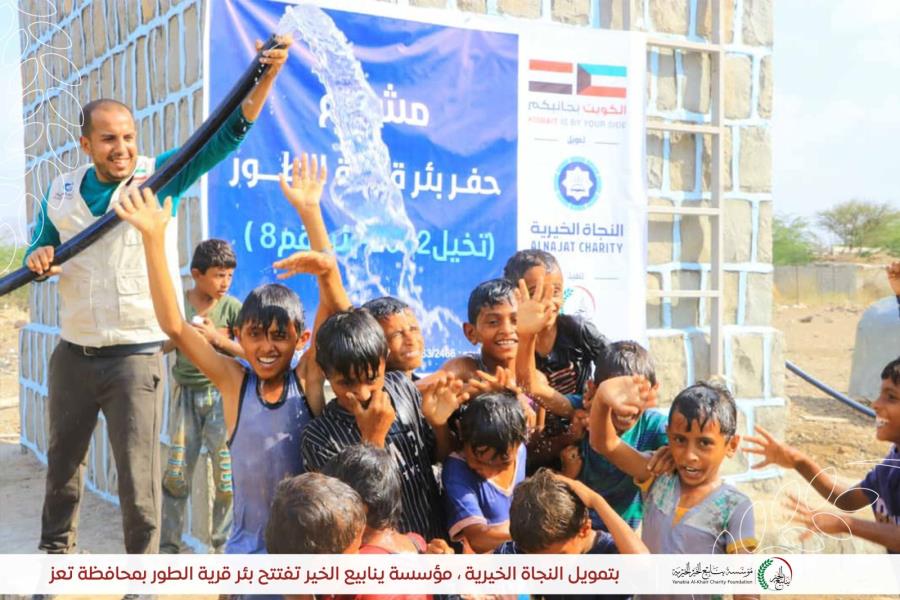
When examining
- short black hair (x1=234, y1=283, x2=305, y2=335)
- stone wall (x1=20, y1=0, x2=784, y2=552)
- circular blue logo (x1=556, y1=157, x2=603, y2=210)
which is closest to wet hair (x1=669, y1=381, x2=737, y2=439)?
short black hair (x1=234, y1=283, x2=305, y2=335)

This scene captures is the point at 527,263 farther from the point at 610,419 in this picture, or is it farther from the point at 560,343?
the point at 610,419

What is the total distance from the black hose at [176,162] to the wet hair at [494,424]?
103 centimetres

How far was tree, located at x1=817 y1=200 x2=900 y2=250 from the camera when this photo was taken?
20047 millimetres

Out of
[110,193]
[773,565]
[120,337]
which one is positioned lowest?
[773,565]

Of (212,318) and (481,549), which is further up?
(212,318)

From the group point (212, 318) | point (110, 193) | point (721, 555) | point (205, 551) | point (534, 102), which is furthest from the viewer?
point (534, 102)

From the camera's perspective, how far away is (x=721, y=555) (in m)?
2.02

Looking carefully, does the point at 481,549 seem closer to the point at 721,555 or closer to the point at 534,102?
the point at 721,555

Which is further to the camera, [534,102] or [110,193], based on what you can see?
[534,102]

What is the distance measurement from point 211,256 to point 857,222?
66.1ft

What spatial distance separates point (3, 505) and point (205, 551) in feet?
5.83

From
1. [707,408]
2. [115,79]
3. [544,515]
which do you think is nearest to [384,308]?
[544,515]

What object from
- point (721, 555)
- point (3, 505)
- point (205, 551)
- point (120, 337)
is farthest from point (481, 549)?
point (3, 505)

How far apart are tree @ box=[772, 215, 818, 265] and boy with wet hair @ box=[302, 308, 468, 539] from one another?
22.3 m
